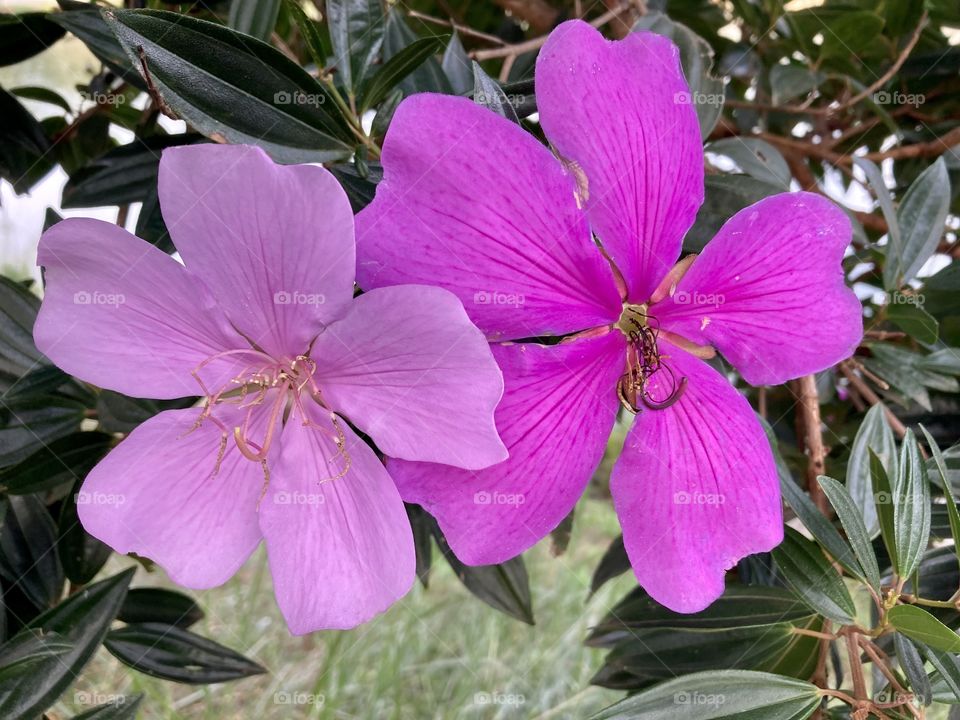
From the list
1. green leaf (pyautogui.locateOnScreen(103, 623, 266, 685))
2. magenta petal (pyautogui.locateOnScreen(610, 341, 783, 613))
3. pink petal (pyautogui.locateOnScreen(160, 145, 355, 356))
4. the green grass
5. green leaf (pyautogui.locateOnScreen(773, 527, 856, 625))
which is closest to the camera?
pink petal (pyautogui.locateOnScreen(160, 145, 355, 356))

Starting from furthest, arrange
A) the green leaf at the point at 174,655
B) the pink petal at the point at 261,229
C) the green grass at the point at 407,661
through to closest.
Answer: the green grass at the point at 407,661
the green leaf at the point at 174,655
the pink petal at the point at 261,229

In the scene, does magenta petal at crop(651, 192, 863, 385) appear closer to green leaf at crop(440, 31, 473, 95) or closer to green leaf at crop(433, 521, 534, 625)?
green leaf at crop(440, 31, 473, 95)

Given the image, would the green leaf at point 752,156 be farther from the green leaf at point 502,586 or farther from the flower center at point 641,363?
the green leaf at point 502,586

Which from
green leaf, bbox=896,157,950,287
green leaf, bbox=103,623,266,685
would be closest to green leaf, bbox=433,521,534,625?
green leaf, bbox=103,623,266,685

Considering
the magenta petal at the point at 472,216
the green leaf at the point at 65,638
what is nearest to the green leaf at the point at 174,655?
the green leaf at the point at 65,638

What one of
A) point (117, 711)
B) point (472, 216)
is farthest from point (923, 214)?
point (117, 711)

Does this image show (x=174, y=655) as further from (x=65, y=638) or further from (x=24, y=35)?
(x=24, y=35)
